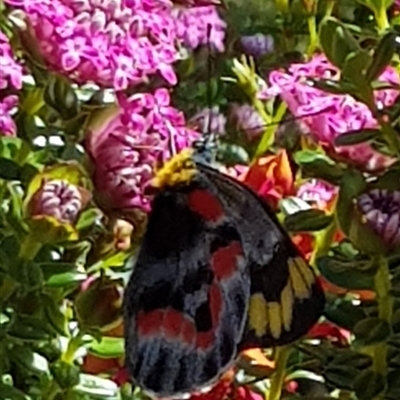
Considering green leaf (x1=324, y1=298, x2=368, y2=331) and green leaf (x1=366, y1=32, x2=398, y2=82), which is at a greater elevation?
green leaf (x1=366, y1=32, x2=398, y2=82)

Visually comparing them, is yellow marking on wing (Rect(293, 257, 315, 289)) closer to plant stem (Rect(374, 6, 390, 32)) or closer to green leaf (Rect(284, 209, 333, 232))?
green leaf (Rect(284, 209, 333, 232))

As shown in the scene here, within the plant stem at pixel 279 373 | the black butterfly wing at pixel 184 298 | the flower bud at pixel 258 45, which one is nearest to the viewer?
the black butterfly wing at pixel 184 298

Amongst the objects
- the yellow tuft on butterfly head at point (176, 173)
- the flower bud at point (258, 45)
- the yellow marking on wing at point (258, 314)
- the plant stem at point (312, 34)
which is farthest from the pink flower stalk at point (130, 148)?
the flower bud at point (258, 45)

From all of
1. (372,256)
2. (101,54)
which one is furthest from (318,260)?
(101,54)

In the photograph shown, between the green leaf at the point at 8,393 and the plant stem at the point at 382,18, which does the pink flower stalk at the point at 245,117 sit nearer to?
the plant stem at the point at 382,18

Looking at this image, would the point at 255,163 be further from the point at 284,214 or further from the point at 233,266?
the point at 233,266

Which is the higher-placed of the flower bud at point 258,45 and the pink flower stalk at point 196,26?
the pink flower stalk at point 196,26

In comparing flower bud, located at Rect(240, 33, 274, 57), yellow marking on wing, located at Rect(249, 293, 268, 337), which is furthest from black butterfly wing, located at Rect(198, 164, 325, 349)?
flower bud, located at Rect(240, 33, 274, 57)
